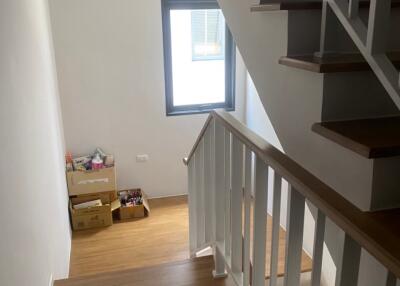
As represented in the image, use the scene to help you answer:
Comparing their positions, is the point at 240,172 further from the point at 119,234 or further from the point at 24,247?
the point at 119,234

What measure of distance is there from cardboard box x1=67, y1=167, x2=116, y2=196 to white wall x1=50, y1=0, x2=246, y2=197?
1.48ft

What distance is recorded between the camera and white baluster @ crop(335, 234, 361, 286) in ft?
3.01

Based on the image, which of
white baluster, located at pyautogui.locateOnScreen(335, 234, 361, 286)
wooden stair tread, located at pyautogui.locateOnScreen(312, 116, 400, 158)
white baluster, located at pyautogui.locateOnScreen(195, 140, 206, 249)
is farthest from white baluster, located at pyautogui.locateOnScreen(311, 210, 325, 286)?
white baluster, located at pyautogui.locateOnScreen(195, 140, 206, 249)

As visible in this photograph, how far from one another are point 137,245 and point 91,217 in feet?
2.10

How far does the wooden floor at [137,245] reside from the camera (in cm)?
383

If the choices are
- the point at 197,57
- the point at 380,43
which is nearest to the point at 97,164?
the point at 197,57

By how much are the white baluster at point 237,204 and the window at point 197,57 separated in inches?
129

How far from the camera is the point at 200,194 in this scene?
8.49ft

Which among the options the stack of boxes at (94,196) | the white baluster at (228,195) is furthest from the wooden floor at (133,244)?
the white baluster at (228,195)

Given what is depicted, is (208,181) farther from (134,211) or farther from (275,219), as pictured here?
(134,211)

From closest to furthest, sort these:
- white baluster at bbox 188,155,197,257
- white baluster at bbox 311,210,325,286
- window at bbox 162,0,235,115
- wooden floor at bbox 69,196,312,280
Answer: white baluster at bbox 311,210,325,286 < white baluster at bbox 188,155,197,257 < wooden floor at bbox 69,196,312,280 < window at bbox 162,0,235,115

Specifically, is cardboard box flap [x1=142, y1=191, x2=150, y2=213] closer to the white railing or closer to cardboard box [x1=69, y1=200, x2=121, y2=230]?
cardboard box [x1=69, y1=200, x2=121, y2=230]

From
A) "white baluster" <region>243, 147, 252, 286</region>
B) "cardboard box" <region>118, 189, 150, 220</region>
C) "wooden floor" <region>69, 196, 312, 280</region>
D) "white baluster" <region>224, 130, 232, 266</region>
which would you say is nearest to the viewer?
"white baluster" <region>243, 147, 252, 286</region>

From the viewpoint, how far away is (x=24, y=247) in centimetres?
180
